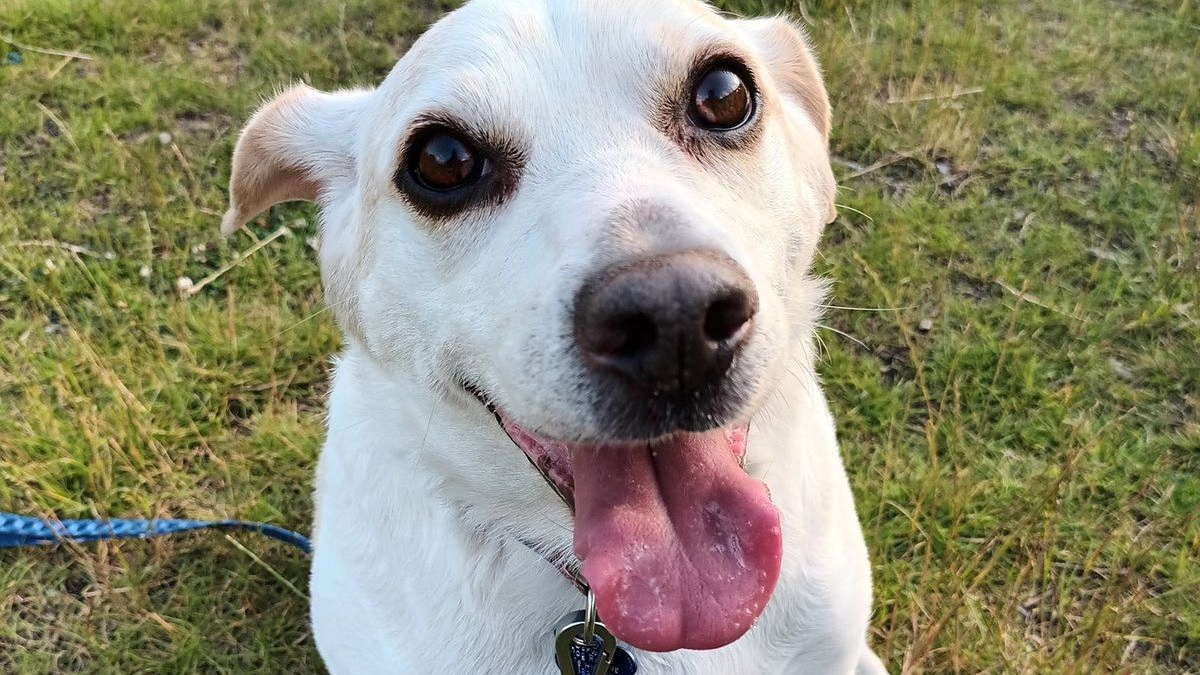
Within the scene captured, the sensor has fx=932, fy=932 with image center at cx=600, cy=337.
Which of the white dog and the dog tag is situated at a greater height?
the white dog

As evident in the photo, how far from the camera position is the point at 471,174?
215 cm

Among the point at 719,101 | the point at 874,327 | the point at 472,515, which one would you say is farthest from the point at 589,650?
the point at 874,327

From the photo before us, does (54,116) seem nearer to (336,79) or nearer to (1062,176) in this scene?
(336,79)

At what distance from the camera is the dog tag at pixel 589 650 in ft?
7.36

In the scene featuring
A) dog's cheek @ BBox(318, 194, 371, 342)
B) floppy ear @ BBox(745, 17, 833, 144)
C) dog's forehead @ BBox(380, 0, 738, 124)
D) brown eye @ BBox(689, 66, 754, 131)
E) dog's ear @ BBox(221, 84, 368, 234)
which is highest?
dog's forehead @ BBox(380, 0, 738, 124)

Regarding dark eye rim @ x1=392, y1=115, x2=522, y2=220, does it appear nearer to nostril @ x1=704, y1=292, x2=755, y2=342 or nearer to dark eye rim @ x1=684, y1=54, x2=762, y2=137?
dark eye rim @ x1=684, y1=54, x2=762, y2=137

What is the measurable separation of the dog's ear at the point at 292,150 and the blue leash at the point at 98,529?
1.40 meters

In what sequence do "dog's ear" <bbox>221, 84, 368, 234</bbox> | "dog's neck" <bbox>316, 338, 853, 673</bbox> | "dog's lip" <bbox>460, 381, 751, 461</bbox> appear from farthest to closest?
"dog's ear" <bbox>221, 84, 368, 234</bbox> < "dog's neck" <bbox>316, 338, 853, 673</bbox> < "dog's lip" <bbox>460, 381, 751, 461</bbox>

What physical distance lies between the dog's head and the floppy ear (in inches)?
12.7

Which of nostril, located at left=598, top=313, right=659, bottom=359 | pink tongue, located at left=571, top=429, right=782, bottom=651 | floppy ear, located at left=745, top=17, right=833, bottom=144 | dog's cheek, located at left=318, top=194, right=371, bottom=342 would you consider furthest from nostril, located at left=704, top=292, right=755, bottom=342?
floppy ear, located at left=745, top=17, right=833, bottom=144

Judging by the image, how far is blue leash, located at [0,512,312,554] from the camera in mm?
3506

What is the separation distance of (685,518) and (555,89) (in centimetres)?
99

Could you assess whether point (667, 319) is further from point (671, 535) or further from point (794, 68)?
point (794, 68)

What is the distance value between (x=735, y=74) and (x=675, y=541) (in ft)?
3.66
